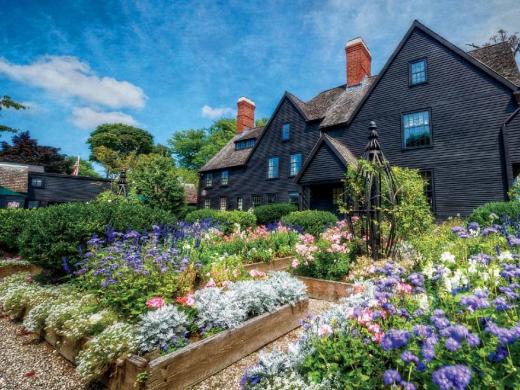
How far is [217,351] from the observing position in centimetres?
326

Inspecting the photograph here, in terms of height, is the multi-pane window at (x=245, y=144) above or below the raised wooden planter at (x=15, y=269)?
above

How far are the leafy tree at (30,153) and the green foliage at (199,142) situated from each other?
19.7 m

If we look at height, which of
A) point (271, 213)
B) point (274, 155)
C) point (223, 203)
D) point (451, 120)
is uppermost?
point (274, 155)

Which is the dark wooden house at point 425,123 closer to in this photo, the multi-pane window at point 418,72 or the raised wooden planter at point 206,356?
the multi-pane window at point 418,72

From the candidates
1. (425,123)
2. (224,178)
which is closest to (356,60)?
(425,123)

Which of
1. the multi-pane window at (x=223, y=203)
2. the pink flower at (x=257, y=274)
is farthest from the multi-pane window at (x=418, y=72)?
the multi-pane window at (x=223, y=203)

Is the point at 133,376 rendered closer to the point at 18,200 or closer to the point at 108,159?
the point at 18,200

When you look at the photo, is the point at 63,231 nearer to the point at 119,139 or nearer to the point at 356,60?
the point at 356,60

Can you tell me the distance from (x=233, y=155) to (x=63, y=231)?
22.0 meters

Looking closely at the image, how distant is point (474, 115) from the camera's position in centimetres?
1330

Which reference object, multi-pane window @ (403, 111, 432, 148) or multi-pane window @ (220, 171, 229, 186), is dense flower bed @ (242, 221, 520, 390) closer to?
multi-pane window @ (403, 111, 432, 148)

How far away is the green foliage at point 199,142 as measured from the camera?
49.9 meters

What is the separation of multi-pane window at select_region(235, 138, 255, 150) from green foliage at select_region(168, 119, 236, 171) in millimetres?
21818

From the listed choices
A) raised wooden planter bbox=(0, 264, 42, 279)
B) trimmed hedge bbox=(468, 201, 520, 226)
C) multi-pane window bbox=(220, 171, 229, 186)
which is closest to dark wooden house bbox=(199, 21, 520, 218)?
trimmed hedge bbox=(468, 201, 520, 226)
